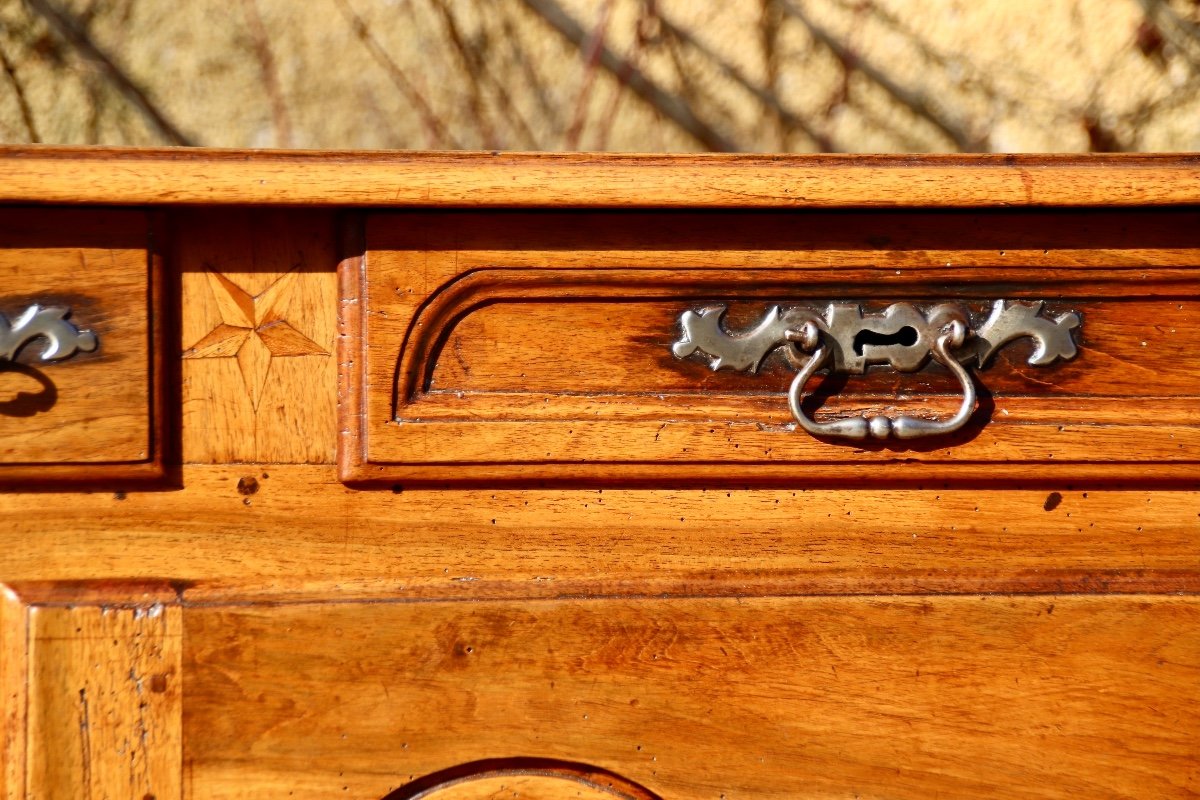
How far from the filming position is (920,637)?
58cm

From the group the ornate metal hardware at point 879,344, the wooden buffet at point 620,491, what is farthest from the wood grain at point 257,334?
the ornate metal hardware at point 879,344

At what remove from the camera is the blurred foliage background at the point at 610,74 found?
0.82 metres

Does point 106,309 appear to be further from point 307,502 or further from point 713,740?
point 713,740

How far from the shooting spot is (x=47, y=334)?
1.75 ft

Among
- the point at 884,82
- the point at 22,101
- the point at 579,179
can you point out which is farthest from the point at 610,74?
the point at 22,101

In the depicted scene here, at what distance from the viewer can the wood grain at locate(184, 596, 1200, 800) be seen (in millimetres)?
569

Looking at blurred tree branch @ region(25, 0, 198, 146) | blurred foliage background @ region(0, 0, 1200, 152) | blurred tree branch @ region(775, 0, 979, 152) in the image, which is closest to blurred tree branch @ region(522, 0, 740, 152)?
blurred foliage background @ region(0, 0, 1200, 152)

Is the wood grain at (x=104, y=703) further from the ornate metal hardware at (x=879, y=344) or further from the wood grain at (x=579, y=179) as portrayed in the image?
the ornate metal hardware at (x=879, y=344)

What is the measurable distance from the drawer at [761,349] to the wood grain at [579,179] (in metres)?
0.02

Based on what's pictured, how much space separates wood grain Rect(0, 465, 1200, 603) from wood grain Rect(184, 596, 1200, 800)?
0.02 meters

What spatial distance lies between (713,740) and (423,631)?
0.60 ft

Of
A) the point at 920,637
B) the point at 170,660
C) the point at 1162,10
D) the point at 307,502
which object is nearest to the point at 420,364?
the point at 307,502

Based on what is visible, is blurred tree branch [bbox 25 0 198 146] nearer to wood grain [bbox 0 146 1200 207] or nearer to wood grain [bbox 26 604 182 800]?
wood grain [bbox 0 146 1200 207]

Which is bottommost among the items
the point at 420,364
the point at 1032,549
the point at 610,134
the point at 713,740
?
the point at 713,740
